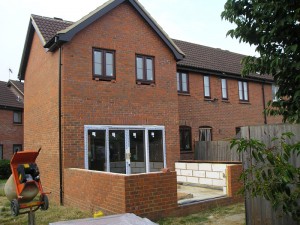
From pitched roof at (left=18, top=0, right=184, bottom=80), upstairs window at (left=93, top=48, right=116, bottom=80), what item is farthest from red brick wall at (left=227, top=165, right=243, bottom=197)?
pitched roof at (left=18, top=0, right=184, bottom=80)

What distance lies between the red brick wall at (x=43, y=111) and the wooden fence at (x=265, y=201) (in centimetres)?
689

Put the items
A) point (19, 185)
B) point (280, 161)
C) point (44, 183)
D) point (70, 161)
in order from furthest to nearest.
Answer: point (44, 183) → point (70, 161) → point (19, 185) → point (280, 161)

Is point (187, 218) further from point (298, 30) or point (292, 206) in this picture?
point (298, 30)

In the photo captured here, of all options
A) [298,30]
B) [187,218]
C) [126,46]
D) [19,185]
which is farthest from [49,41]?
[298,30]

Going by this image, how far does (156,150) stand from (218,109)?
627 cm

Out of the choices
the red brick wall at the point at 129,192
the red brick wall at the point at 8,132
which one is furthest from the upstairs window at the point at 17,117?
the red brick wall at the point at 129,192

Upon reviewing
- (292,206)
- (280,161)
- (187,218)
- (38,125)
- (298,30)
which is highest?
(298,30)

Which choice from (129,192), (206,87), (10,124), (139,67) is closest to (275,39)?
(129,192)

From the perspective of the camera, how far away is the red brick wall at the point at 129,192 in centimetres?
782

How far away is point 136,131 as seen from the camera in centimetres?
1263

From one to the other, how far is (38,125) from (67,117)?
3.18 m

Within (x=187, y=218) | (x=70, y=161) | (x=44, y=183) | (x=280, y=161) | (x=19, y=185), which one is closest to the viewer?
(x=280, y=161)

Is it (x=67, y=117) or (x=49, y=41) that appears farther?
(x=49, y=41)

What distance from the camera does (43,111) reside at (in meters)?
13.1
